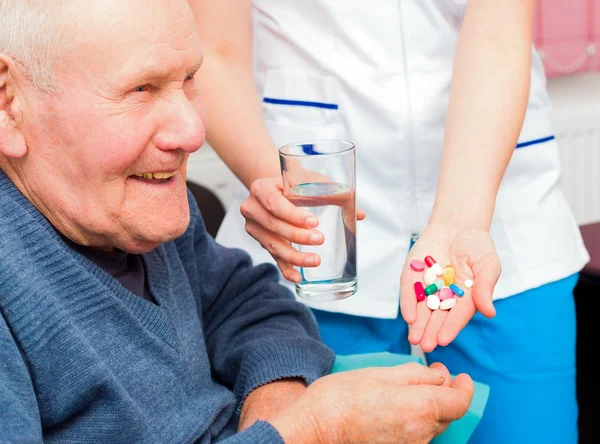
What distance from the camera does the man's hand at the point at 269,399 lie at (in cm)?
140

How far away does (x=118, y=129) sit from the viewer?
1.20m

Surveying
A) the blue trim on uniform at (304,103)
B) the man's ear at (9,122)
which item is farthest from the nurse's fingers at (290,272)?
the man's ear at (9,122)

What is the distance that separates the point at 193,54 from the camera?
1282 mm

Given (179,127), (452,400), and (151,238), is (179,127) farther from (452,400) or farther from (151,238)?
(452,400)

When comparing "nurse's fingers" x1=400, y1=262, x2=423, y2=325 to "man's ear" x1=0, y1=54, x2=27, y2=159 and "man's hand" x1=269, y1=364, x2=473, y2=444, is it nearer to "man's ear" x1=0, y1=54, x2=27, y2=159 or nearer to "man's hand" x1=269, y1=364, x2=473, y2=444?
Result: "man's hand" x1=269, y1=364, x2=473, y2=444

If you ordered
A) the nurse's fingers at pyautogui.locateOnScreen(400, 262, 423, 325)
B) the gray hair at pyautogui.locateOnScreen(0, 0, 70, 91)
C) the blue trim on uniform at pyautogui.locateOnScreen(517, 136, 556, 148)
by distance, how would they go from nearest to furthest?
the gray hair at pyautogui.locateOnScreen(0, 0, 70, 91)
the nurse's fingers at pyautogui.locateOnScreen(400, 262, 423, 325)
the blue trim on uniform at pyautogui.locateOnScreen(517, 136, 556, 148)

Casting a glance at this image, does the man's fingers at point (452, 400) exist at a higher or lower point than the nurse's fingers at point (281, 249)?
lower

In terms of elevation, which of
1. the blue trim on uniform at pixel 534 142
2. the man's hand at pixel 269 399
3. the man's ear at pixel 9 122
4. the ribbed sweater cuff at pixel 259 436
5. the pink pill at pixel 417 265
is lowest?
the man's hand at pixel 269 399

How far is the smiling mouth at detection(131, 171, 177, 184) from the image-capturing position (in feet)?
4.16

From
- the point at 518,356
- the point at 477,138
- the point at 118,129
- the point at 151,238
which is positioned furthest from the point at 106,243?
the point at 518,356

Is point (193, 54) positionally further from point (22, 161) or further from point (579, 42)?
point (579, 42)

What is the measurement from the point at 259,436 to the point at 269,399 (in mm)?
271

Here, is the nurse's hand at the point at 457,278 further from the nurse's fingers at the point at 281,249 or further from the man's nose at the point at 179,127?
the man's nose at the point at 179,127

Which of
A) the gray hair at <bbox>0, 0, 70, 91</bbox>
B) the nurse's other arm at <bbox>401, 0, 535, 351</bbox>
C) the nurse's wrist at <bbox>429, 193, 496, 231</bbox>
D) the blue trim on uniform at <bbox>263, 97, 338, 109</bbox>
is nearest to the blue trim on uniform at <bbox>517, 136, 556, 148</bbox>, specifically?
the nurse's other arm at <bbox>401, 0, 535, 351</bbox>
